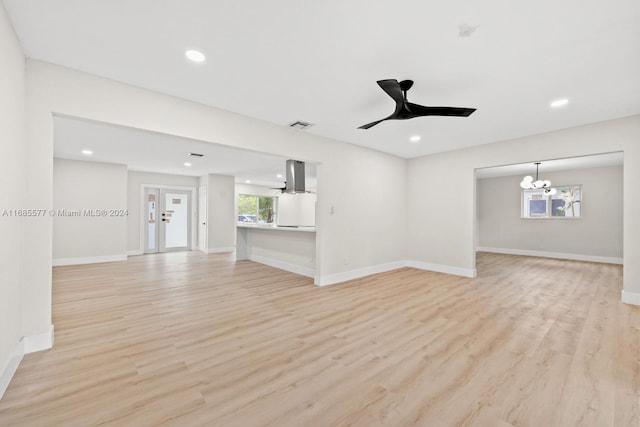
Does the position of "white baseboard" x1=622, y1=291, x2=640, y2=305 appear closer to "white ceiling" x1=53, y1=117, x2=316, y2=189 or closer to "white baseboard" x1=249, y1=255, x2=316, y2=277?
"white baseboard" x1=249, y1=255, x2=316, y2=277

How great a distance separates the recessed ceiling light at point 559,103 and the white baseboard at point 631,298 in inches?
107

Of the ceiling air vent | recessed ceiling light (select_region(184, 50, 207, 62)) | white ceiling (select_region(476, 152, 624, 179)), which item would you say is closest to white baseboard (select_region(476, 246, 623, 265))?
white ceiling (select_region(476, 152, 624, 179))

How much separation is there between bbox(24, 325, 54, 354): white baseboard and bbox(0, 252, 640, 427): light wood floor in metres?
0.08

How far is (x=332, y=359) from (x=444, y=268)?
4.13 meters

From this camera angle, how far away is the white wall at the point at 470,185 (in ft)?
11.5

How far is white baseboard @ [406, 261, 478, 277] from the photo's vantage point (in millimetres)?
5106

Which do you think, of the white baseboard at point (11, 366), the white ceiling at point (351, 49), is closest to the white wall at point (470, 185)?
the white ceiling at point (351, 49)

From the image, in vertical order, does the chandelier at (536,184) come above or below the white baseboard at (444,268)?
above

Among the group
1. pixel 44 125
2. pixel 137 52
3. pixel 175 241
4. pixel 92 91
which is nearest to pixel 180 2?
pixel 137 52

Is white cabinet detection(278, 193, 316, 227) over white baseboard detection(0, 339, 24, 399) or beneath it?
over

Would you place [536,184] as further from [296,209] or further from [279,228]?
[296,209]

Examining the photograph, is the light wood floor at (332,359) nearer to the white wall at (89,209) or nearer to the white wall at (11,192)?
the white wall at (11,192)

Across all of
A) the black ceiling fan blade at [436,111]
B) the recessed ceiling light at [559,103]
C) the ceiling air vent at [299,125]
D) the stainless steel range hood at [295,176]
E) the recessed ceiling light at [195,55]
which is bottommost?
the stainless steel range hood at [295,176]

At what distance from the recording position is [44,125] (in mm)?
2283
